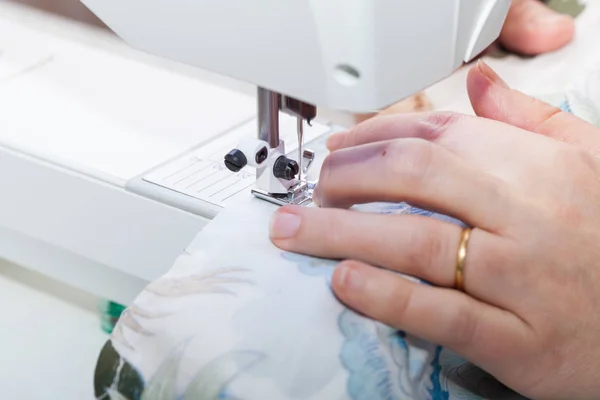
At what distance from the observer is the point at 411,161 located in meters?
0.51

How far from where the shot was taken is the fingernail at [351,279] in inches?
19.8

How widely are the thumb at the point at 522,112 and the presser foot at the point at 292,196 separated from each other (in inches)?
6.1

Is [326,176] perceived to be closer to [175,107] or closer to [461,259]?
[461,259]

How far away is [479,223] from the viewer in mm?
498

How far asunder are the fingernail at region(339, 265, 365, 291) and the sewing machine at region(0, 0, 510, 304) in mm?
103

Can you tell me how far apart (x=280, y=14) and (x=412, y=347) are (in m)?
0.23

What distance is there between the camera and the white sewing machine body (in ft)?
1.54

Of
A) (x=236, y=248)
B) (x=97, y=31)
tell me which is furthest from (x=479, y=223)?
(x=97, y=31)

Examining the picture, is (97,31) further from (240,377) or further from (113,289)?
(240,377)

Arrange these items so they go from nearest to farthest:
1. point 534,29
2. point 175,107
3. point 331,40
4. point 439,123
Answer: point 331,40 < point 439,123 < point 175,107 < point 534,29

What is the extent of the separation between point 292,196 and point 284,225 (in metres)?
0.10

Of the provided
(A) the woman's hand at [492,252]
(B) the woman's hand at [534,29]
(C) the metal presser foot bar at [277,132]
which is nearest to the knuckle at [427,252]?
(A) the woman's hand at [492,252]

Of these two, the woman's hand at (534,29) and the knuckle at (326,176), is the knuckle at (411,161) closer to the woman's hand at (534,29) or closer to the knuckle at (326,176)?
the knuckle at (326,176)

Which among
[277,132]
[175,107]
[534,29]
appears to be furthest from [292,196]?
[534,29]
